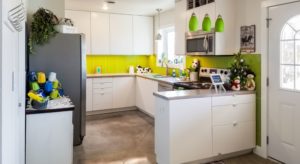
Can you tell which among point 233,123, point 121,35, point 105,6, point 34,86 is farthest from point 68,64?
point 121,35

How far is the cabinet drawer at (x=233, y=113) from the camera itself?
3143 millimetres

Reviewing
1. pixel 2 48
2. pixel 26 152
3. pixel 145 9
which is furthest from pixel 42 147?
pixel 145 9

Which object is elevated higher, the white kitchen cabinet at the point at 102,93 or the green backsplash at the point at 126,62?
the green backsplash at the point at 126,62

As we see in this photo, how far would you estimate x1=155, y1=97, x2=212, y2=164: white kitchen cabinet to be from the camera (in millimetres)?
2871

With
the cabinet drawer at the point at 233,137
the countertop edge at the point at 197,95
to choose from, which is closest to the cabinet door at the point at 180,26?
the countertop edge at the point at 197,95

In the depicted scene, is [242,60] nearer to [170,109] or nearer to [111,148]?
[170,109]

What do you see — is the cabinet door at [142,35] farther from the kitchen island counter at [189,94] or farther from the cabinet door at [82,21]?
the kitchen island counter at [189,94]

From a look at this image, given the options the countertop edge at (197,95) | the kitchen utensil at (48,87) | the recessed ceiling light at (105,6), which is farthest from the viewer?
the recessed ceiling light at (105,6)

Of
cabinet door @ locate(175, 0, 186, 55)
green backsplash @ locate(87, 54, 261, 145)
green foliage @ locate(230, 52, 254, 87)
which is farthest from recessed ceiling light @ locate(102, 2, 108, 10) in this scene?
green foliage @ locate(230, 52, 254, 87)

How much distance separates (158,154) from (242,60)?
69.9 inches

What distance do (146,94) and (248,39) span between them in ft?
8.96

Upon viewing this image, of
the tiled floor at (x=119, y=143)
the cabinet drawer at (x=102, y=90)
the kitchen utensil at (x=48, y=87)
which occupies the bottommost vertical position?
the tiled floor at (x=119, y=143)

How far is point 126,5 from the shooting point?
520 centimetres

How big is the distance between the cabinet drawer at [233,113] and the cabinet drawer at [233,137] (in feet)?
0.22
